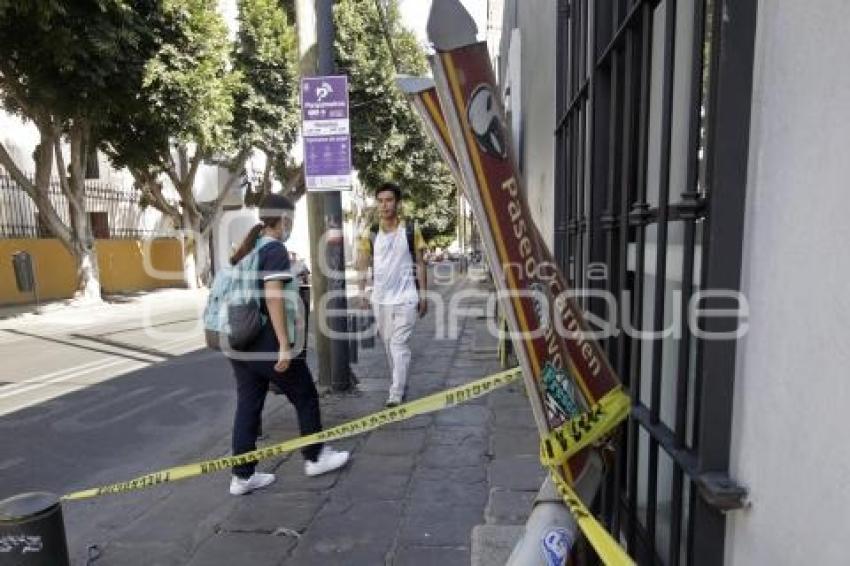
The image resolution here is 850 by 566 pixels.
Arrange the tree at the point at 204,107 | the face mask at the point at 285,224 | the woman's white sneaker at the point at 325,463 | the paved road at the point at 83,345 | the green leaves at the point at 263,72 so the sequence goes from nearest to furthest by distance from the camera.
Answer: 1. the face mask at the point at 285,224
2. the woman's white sneaker at the point at 325,463
3. the paved road at the point at 83,345
4. the tree at the point at 204,107
5. the green leaves at the point at 263,72

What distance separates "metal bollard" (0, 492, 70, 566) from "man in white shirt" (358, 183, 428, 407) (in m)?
2.97

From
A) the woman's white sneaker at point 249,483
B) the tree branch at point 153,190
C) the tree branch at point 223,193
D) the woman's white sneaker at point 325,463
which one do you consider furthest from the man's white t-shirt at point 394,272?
the tree branch at point 223,193

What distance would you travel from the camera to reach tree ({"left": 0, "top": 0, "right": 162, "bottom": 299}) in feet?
34.7

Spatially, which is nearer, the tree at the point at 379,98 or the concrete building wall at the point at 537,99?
the concrete building wall at the point at 537,99

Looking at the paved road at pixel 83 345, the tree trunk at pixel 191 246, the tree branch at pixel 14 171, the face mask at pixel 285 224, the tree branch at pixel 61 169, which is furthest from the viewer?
the tree trunk at pixel 191 246

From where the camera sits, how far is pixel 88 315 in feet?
46.3

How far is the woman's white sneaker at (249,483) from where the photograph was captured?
3758 millimetres

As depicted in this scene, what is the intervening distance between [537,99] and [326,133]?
1.97 meters

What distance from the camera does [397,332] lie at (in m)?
5.24

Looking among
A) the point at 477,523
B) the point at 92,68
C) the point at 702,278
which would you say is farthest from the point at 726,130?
the point at 92,68

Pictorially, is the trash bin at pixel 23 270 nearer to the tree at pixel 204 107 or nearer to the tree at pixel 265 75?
→ the tree at pixel 204 107

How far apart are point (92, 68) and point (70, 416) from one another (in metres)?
8.05

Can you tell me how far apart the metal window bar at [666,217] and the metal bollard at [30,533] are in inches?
89.0

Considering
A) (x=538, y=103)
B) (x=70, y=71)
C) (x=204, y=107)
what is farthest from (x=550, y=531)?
(x=204, y=107)
